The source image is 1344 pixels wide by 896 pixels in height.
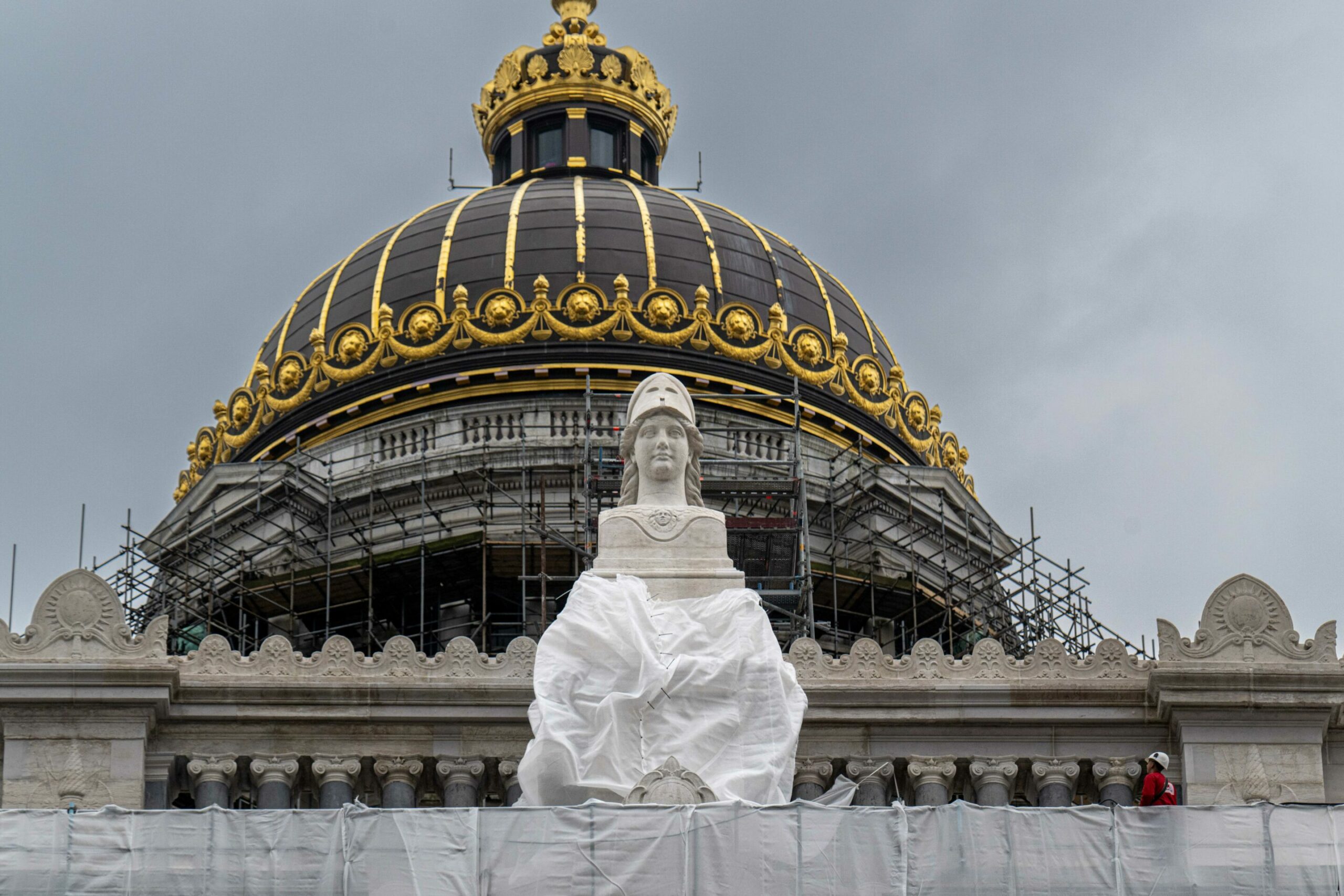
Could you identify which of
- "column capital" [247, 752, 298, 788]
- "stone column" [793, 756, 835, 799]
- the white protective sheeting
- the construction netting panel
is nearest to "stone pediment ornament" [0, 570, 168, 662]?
"column capital" [247, 752, 298, 788]

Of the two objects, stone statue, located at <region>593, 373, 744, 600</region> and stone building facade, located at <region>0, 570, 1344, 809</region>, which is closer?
stone statue, located at <region>593, 373, 744, 600</region>

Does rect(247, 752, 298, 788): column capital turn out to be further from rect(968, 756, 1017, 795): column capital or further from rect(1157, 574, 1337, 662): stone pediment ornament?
rect(1157, 574, 1337, 662): stone pediment ornament

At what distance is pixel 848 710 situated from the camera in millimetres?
42312

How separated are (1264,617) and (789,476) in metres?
17.5

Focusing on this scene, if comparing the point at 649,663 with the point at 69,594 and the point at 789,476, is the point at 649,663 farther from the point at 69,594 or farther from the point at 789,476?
the point at 789,476

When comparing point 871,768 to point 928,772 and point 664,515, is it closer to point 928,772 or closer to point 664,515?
point 928,772

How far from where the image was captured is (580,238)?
222 feet

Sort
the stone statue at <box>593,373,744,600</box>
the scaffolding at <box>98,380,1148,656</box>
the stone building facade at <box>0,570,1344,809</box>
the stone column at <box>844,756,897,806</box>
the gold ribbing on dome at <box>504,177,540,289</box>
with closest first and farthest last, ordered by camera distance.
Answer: the stone statue at <box>593,373,744,600</box>, the stone building facade at <box>0,570,1344,809</box>, the stone column at <box>844,756,897,806</box>, the scaffolding at <box>98,380,1148,656</box>, the gold ribbing on dome at <box>504,177,540,289</box>

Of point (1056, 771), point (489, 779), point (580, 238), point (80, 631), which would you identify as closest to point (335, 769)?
point (489, 779)

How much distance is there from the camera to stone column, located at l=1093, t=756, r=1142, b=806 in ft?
139

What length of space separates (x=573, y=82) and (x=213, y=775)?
124ft

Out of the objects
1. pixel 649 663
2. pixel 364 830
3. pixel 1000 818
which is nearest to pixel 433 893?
pixel 364 830

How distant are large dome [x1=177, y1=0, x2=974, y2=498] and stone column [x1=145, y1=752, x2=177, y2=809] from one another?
23760 mm

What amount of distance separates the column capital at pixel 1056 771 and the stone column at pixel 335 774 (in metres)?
8.29
